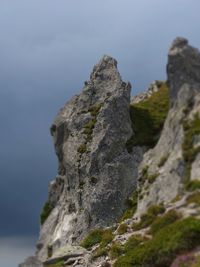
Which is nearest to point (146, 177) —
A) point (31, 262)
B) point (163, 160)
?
point (163, 160)

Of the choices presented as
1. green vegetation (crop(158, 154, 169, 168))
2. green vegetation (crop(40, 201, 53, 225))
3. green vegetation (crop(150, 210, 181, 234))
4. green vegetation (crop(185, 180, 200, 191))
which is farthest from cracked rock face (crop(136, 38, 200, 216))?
green vegetation (crop(40, 201, 53, 225))

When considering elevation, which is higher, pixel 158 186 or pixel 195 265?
pixel 158 186

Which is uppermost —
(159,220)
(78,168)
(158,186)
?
(78,168)

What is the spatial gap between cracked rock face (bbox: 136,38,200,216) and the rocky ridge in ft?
0.30

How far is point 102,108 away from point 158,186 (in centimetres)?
3396

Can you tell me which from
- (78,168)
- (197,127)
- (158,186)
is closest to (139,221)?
(158,186)

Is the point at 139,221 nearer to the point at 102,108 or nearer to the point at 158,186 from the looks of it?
the point at 158,186

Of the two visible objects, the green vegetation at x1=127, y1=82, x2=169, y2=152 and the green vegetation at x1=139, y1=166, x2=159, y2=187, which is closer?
the green vegetation at x1=139, y1=166, x2=159, y2=187

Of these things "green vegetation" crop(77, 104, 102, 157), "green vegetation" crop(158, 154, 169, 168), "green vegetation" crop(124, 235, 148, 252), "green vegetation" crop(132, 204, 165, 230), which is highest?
"green vegetation" crop(77, 104, 102, 157)

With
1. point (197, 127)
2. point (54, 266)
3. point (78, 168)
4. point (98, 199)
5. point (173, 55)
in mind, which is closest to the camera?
point (197, 127)

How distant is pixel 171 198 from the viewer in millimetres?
45312

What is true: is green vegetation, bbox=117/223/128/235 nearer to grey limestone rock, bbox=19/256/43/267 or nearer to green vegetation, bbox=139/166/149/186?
green vegetation, bbox=139/166/149/186

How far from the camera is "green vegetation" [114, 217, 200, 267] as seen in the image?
38406 millimetres

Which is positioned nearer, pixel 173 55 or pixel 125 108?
pixel 173 55
